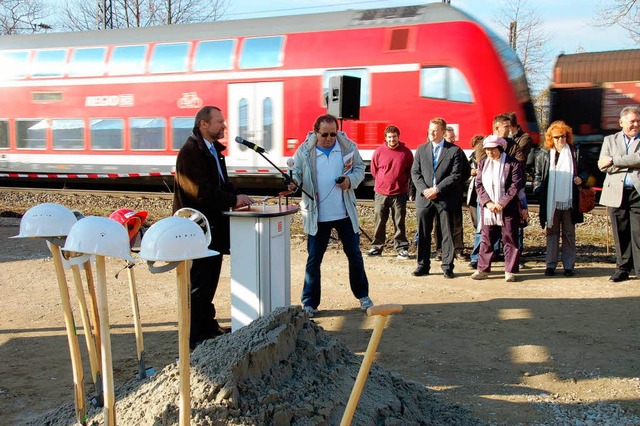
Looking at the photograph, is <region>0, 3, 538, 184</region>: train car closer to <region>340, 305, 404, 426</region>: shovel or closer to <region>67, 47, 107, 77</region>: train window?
<region>67, 47, 107, 77</region>: train window

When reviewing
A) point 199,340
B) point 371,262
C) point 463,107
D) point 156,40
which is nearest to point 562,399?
point 199,340

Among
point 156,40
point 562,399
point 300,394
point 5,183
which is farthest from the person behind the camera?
point 5,183

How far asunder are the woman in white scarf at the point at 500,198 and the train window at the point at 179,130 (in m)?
9.87

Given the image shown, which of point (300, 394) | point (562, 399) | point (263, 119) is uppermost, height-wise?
point (263, 119)

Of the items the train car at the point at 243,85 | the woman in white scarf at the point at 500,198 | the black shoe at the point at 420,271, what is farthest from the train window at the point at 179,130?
the woman in white scarf at the point at 500,198

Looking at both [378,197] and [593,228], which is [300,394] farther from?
[593,228]

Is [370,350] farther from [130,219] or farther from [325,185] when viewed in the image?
[325,185]

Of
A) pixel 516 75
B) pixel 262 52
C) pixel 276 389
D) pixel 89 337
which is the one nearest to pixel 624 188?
pixel 276 389

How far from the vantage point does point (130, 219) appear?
3826 mm

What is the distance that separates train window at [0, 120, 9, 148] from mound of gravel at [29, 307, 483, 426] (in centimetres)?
1635

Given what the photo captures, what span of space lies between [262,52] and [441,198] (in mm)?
8817

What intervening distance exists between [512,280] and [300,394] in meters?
5.10

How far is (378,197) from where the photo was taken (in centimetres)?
1010

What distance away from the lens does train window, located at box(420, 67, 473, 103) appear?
14.1 metres
